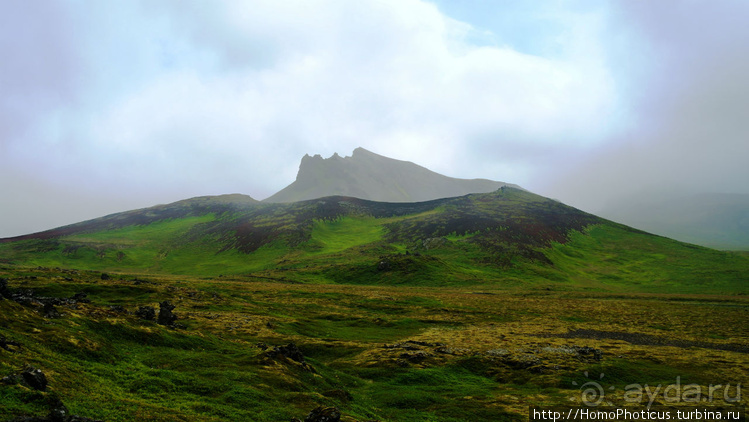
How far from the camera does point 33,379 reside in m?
14.8

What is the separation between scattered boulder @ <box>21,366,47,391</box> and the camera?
14750mm

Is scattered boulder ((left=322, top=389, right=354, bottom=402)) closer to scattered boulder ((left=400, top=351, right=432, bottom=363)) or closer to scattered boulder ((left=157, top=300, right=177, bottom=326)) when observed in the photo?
scattered boulder ((left=400, top=351, right=432, bottom=363))

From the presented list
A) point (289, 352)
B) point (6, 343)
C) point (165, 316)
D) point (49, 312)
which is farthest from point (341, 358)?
point (6, 343)

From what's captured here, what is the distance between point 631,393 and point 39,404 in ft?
124

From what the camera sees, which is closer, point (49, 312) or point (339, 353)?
point (49, 312)

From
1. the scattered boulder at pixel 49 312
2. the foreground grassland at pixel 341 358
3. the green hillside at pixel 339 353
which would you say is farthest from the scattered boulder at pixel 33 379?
the scattered boulder at pixel 49 312

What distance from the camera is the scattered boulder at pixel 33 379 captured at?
14750 millimetres

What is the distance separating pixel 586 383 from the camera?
3114 cm

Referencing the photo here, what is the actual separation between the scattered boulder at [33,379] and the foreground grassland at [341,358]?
0.70 meters

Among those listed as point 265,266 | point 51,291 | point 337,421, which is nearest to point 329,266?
point 265,266

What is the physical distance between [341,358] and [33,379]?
27.9 meters

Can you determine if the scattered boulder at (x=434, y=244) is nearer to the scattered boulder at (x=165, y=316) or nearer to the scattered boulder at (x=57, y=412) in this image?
the scattered boulder at (x=165, y=316)

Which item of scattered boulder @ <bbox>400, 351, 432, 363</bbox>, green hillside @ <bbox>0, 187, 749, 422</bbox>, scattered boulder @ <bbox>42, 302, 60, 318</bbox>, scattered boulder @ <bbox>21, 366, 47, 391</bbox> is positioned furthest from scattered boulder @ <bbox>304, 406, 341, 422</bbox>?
scattered boulder @ <bbox>42, 302, 60, 318</bbox>

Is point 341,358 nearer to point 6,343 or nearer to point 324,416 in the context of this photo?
point 324,416
